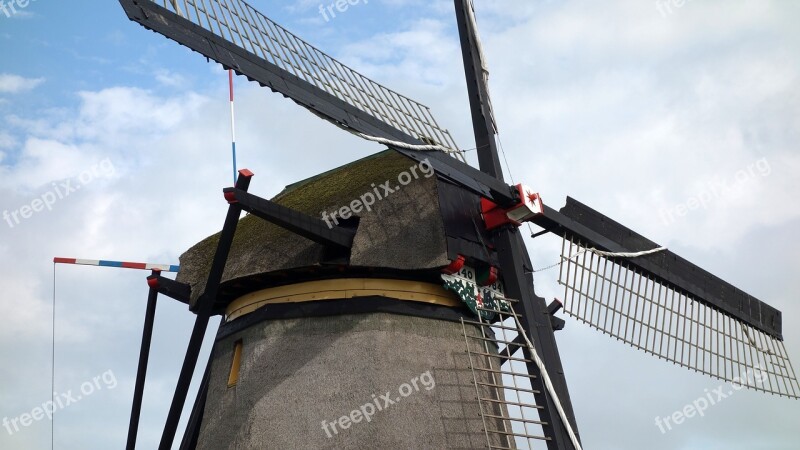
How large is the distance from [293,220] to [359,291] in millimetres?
854

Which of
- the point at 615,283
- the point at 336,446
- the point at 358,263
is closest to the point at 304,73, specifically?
the point at 358,263

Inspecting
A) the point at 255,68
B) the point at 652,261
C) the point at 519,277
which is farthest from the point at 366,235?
the point at 652,261

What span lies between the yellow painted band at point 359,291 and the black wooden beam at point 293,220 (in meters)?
0.35

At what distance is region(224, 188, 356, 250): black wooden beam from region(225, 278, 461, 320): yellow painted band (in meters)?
0.35

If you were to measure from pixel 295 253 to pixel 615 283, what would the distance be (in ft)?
10.3

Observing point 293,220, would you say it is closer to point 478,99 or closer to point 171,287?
point 171,287

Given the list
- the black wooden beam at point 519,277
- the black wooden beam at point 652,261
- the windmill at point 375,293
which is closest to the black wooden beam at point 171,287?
the windmill at point 375,293

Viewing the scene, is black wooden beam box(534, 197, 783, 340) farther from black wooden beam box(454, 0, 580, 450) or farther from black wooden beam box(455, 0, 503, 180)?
black wooden beam box(455, 0, 503, 180)

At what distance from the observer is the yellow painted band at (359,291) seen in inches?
299

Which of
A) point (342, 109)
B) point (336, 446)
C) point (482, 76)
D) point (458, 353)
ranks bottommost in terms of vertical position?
point (336, 446)

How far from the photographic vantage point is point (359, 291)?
759 centimetres

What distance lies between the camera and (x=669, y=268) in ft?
29.9

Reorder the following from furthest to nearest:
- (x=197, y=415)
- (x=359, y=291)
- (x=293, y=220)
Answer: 1. (x=197, y=415)
2. (x=359, y=291)
3. (x=293, y=220)

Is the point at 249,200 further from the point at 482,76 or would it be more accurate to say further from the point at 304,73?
the point at 482,76
